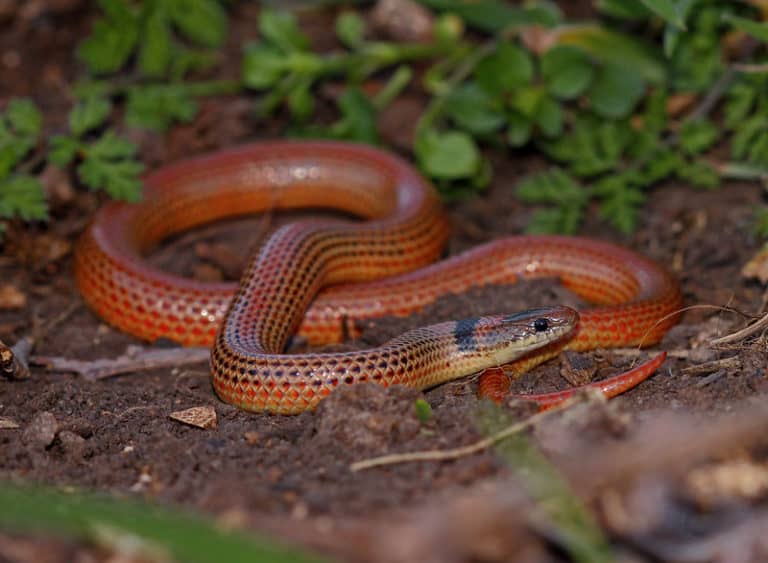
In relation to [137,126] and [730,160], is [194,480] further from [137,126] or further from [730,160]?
[730,160]

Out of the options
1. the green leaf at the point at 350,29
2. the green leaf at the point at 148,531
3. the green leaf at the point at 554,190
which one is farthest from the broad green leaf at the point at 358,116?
the green leaf at the point at 148,531

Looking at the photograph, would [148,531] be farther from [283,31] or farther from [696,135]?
[283,31]

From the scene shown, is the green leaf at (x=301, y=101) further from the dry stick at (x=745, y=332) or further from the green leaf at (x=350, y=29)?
the dry stick at (x=745, y=332)

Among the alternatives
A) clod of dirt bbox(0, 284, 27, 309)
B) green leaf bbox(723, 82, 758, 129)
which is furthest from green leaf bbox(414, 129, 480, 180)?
clod of dirt bbox(0, 284, 27, 309)

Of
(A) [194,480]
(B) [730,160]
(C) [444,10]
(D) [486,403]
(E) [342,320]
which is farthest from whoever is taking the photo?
(C) [444,10]

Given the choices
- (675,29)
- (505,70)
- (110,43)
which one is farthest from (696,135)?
(110,43)

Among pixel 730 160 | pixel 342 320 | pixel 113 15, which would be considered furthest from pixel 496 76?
pixel 113 15

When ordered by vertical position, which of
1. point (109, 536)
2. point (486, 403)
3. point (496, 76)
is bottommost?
point (486, 403)
